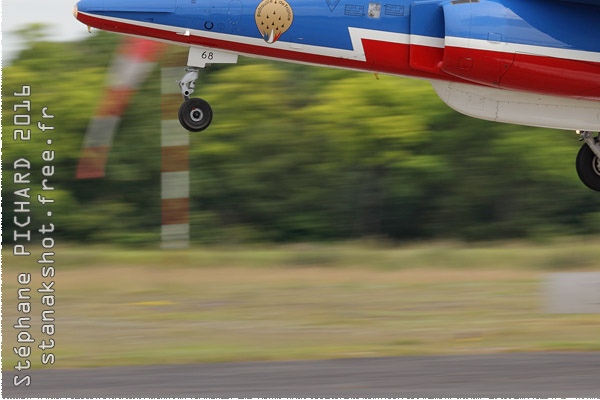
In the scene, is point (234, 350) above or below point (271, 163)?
below

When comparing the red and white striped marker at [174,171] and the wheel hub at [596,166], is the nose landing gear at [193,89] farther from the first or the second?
the red and white striped marker at [174,171]

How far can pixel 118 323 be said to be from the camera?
1570cm

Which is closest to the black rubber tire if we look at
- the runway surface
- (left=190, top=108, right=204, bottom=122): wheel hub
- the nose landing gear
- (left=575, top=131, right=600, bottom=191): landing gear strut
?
(left=575, top=131, right=600, bottom=191): landing gear strut

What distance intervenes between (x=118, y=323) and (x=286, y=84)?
476 inches

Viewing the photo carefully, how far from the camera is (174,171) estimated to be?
935 inches

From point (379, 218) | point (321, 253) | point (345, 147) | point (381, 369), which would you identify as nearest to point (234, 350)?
point (381, 369)

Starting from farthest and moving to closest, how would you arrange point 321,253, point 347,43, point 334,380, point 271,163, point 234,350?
point 271,163
point 321,253
point 347,43
point 234,350
point 334,380

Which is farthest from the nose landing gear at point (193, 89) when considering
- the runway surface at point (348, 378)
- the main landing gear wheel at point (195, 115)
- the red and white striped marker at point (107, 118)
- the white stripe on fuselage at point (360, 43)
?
the red and white striped marker at point (107, 118)

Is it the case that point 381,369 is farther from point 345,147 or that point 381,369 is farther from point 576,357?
point 345,147

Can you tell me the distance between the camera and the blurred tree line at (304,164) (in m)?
25.5

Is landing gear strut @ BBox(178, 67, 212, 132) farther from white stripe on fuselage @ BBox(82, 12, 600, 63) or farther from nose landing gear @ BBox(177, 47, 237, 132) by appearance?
white stripe on fuselage @ BBox(82, 12, 600, 63)

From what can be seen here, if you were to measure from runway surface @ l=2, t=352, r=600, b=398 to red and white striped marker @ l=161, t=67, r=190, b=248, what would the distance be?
11225 millimetres

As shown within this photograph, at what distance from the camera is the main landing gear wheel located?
47.9ft

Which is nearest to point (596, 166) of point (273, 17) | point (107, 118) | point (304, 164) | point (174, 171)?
point (273, 17)
